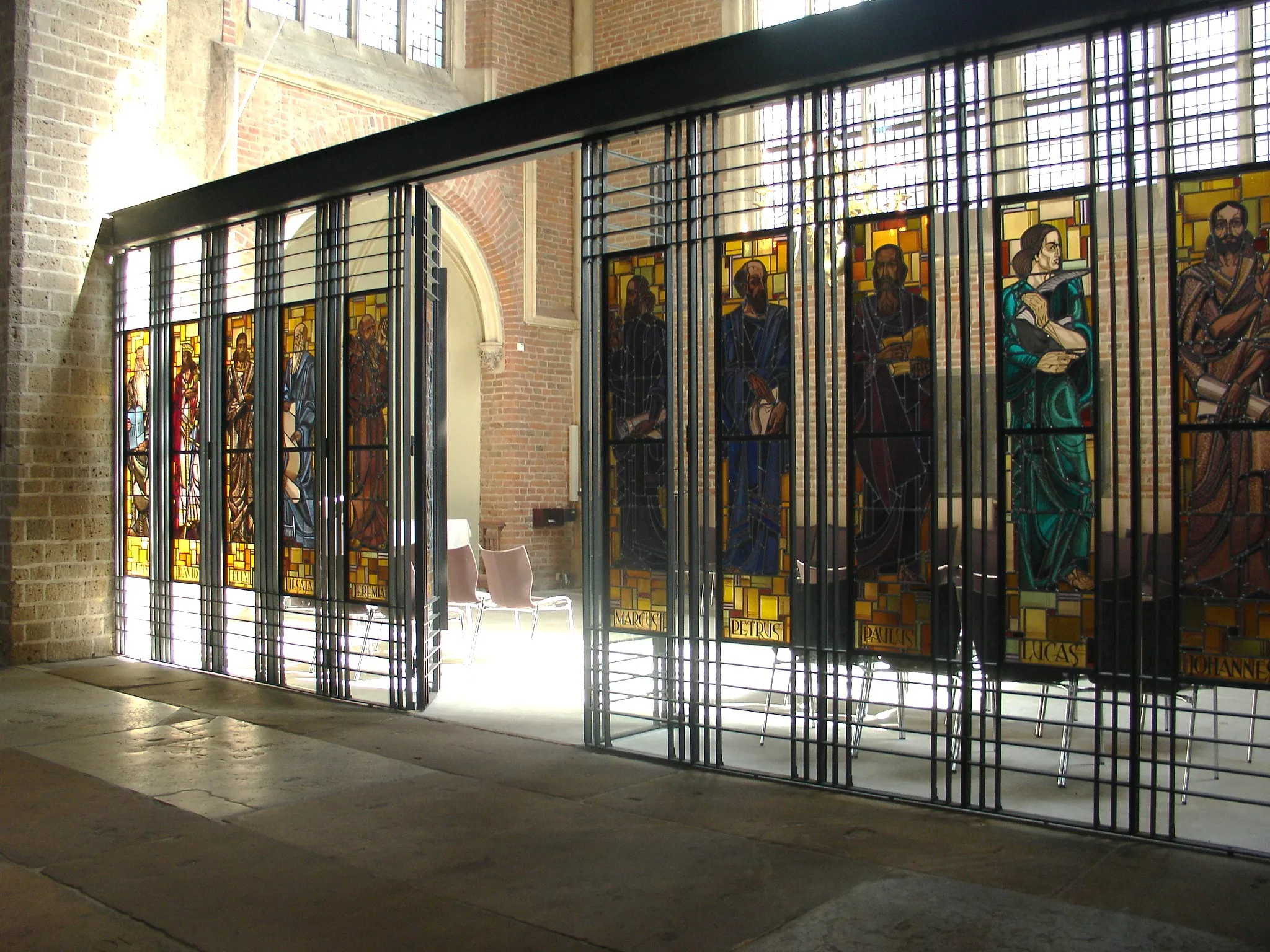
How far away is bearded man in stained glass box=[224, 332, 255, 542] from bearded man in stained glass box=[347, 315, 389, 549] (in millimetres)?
975

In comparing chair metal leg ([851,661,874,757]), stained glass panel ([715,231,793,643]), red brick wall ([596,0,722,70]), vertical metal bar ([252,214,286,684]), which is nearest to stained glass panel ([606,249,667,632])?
stained glass panel ([715,231,793,643])

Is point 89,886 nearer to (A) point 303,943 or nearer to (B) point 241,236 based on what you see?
(A) point 303,943

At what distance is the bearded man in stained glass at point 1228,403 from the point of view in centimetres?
370

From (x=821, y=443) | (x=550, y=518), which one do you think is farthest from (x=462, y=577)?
(x=550, y=518)

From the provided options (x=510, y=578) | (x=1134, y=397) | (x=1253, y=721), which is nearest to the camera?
(x=1134, y=397)

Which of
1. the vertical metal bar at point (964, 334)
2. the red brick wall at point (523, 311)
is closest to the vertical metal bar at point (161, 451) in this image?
the red brick wall at point (523, 311)

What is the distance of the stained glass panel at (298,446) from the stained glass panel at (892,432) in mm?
3625

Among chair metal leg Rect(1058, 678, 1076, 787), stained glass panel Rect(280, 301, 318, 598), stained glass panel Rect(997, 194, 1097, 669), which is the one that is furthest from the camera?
stained glass panel Rect(280, 301, 318, 598)

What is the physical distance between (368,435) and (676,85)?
2768 millimetres

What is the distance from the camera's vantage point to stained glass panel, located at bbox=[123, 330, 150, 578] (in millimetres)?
8133

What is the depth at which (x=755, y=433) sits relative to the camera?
4.93m

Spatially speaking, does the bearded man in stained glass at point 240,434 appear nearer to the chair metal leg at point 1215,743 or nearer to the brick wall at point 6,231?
the brick wall at point 6,231

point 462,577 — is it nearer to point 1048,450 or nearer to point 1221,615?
point 1048,450

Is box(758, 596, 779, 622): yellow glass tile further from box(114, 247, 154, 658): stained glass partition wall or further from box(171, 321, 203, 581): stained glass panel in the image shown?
box(114, 247, 154, 658): stained glass partition wall
